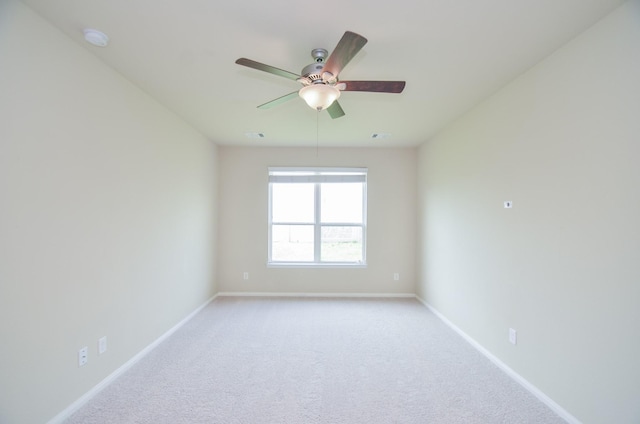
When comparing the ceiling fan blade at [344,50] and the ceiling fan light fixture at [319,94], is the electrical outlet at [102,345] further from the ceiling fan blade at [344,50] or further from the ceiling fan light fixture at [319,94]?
the ceiling fan blade at [344,50]

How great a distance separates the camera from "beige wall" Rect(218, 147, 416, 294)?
180 inches

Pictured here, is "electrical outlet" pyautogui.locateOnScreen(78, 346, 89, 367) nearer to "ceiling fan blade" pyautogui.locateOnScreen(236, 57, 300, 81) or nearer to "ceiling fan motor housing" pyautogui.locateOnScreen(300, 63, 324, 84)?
"ceiling fan blade" pyautogui.locateOnScreen(236, 57, 300, 81)

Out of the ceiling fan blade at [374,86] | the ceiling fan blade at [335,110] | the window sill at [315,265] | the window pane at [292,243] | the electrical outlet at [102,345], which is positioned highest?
the ceiling fan blade at [374,86]

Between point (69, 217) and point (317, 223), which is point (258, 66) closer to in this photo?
point (69, 217)

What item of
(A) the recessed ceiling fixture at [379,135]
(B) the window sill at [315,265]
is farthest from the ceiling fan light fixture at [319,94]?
(B) the window sill at [315,265]

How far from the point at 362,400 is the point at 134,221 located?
246cm

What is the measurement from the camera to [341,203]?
4.73 meters

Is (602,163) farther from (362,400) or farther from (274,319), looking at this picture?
(274,319)

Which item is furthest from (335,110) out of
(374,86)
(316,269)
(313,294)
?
(313,294)

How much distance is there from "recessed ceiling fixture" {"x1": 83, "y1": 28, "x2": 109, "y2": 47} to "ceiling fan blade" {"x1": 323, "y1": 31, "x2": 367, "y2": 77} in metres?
1.48

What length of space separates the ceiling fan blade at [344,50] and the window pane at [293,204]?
3025mm

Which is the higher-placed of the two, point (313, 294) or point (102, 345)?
point (102, 345)

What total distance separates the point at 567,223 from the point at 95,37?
3.38m

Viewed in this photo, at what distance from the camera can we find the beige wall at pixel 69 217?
1532 mm
